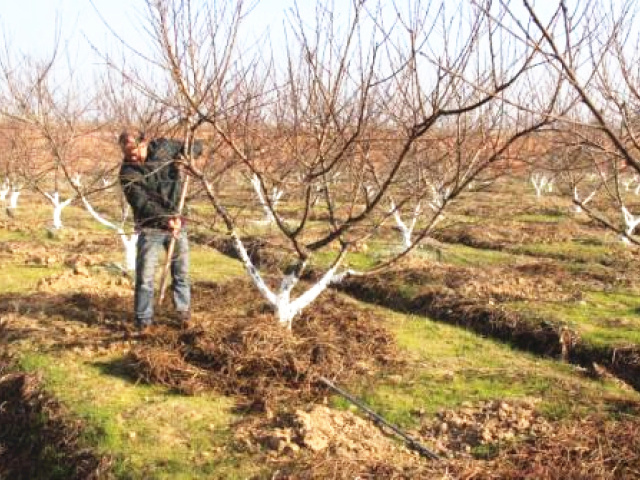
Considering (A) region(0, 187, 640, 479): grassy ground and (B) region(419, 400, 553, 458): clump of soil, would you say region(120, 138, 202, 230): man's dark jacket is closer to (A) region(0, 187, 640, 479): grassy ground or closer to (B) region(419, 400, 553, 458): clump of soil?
(A) region(0, 187, 640, 479): grassy ground

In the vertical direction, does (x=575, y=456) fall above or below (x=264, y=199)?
below

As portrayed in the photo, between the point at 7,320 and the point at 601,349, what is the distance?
5756 mm

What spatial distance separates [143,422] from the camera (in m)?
4.60

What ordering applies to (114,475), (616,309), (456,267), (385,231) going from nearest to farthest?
(114,475), (616,309), (456,267), (385,231)

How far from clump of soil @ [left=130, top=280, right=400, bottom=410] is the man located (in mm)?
442

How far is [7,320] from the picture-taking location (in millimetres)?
6824

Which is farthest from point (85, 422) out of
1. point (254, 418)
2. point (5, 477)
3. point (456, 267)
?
point (456, 267)

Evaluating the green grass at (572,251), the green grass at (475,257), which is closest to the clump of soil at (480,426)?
the green grass at (475,257)

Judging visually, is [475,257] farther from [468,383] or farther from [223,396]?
[223,396]

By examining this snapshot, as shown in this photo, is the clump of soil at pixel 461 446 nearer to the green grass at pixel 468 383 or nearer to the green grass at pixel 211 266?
the green grass at pixel 468 383

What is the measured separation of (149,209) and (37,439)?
Answer: 2160 mm

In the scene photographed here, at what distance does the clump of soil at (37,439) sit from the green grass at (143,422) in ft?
0.29

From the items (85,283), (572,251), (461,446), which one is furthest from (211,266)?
(461,446)

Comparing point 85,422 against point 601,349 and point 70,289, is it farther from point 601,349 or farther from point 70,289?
point 601,349
